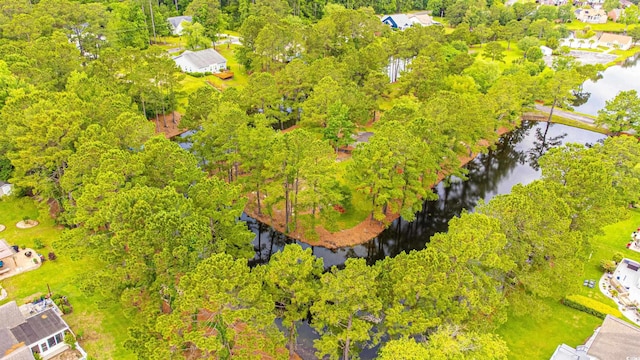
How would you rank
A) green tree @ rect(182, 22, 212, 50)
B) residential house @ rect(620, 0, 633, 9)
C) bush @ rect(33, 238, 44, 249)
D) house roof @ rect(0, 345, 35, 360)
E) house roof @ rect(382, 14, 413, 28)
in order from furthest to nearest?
residential house @ rect(620, 0, 633, 9)
house roof @ rect(382, 14, 413, 28)
green tree @ rect(182, 22, 212, 50)
bush @ rect(33, 238, 44, 249)
house roof @ rect(0, 345, 35, 360)

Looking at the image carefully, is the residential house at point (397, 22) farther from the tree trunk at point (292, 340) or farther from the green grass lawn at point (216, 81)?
the tree trunk at point (292, 340)

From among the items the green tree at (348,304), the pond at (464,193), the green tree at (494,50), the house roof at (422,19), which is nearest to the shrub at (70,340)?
the pond at (464,193)

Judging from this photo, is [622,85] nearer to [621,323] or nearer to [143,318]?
[621,323]

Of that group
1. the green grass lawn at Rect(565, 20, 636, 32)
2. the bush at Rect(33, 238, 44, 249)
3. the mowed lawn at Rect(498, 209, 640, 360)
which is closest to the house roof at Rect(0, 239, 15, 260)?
the bush at Rect(33, 238, 44, 249)

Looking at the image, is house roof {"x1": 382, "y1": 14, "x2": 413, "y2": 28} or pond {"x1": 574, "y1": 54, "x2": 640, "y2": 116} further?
house roof {"x1": 382, "y1": 14, "x2": 413, "y2": 28}

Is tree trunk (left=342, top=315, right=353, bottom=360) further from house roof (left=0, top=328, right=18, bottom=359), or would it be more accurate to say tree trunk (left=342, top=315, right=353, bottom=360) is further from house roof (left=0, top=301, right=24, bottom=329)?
house roof (left=0, top=301, right=24, bottom=329)

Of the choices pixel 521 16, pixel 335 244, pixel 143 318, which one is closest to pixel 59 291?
pixel 143 318

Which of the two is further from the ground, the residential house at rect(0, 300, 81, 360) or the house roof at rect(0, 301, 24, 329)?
the house roof at rect(0, 301, 24, 329)
